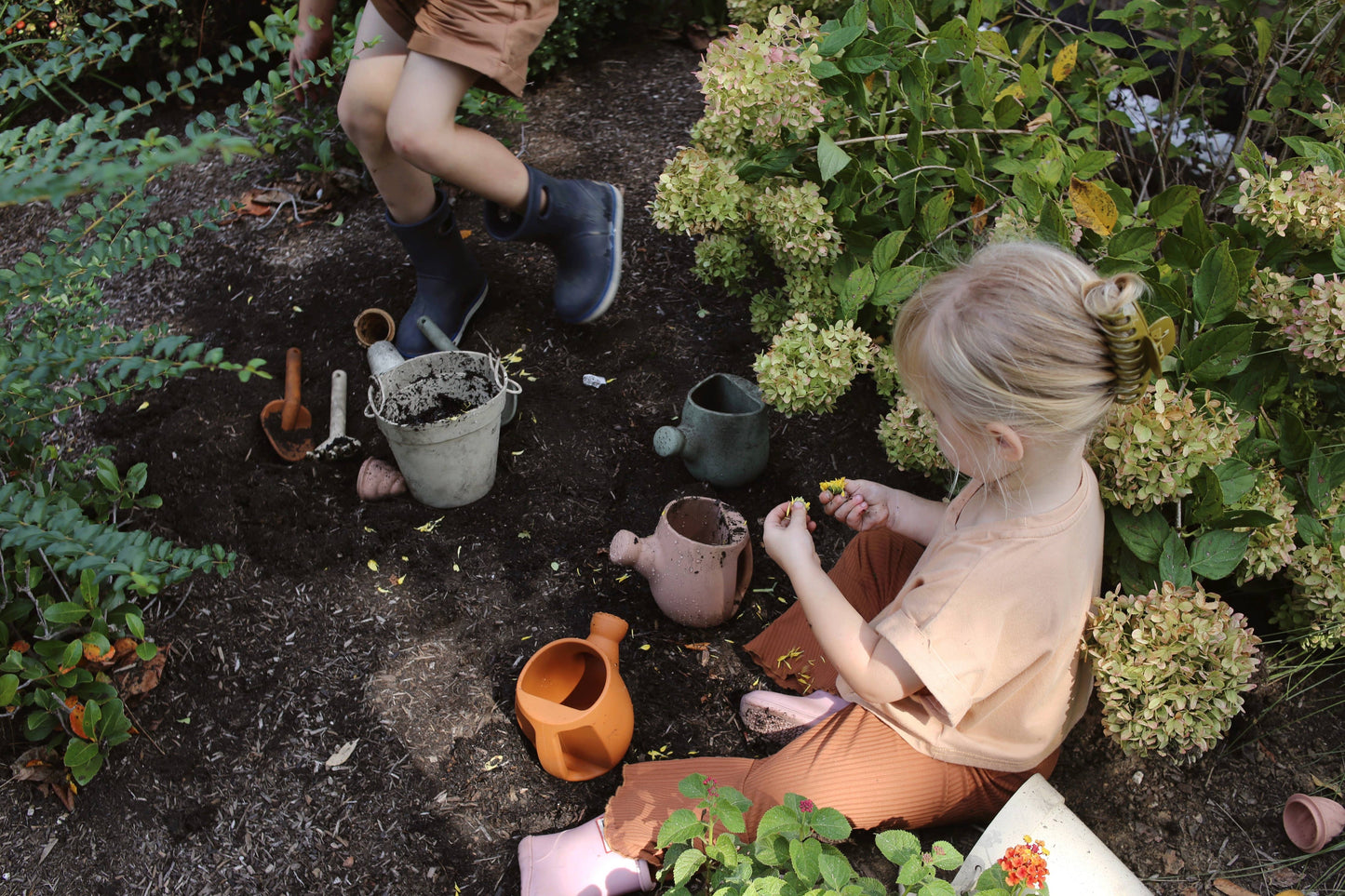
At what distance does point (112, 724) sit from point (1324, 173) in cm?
247

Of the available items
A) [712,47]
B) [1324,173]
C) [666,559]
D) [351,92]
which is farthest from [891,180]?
[351,92]

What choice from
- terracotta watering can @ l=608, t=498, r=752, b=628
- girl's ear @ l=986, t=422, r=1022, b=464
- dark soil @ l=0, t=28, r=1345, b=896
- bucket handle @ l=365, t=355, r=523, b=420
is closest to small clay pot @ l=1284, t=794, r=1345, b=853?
dark soil @ l=0, t=28, r=1345, b=896

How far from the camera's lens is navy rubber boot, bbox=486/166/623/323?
2.43 m

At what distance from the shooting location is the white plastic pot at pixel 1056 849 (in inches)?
52.6

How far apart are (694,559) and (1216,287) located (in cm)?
107

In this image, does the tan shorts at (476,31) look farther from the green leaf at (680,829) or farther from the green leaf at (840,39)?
the green leaf at (680,829)

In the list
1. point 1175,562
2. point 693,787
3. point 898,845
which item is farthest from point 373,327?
point 1175,562

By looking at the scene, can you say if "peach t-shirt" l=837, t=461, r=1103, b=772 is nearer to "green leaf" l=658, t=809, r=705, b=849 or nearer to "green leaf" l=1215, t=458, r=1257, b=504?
"green leaf" l=1215, t=458, r=1257, b=504

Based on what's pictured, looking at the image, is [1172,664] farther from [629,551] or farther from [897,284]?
[629,551]

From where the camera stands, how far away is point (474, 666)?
1.91 m

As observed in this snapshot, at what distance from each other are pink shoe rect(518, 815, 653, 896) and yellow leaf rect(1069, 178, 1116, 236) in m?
1.43

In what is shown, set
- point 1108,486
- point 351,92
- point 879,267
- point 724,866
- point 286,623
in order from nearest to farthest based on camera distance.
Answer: point 724,866
point 1108,486
point 879,267
point 286,623
point 351,92

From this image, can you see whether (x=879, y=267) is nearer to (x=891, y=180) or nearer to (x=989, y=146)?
(x=891, y=180)

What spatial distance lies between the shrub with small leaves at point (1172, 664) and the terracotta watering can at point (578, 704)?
86cm
